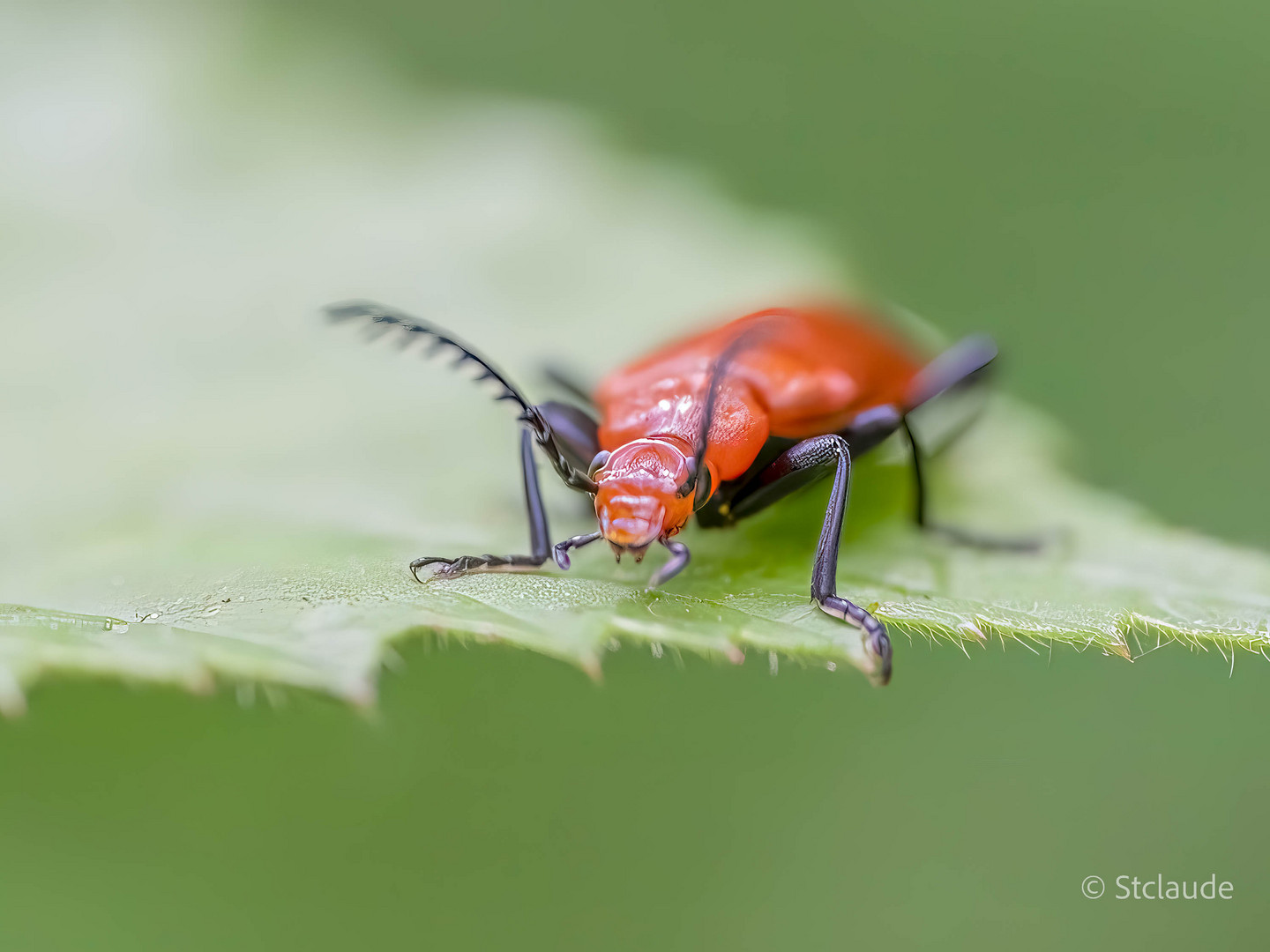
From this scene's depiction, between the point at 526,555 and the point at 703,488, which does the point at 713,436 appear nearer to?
the point at 703,488

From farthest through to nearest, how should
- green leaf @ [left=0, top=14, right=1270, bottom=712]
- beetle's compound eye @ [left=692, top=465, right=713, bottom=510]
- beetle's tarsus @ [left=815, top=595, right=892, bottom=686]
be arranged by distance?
beetle's compound eye @ [left=692, top=465, right=713, bottom=510], beetle's tarsus @ [left=815, top=595, right=892, bottom=686], green leaf @ [left=0, top=14, right=1270, bottom=712]

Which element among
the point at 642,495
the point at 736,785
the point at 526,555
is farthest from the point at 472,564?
the point at 736,785

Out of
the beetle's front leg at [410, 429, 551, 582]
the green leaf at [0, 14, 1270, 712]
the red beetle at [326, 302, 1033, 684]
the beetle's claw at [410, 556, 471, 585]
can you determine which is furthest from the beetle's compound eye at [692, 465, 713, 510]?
the beetle's claw at [410, 556, 471, 585]

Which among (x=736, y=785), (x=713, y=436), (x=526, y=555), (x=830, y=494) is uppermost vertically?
(x=713, y=436)

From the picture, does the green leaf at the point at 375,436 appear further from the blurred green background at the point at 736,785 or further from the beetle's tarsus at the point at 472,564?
the blurred green background at the point at 736,785

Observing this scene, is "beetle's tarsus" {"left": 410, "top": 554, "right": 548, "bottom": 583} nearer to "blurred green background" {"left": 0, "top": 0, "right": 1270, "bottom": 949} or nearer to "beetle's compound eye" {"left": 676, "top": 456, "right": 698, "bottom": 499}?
"blurred green background" {"left": 0, "top": 0, "right": 1270, "bottom": 949}

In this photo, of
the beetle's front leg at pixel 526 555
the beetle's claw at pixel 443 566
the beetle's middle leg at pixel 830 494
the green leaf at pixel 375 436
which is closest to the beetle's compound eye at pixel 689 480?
the green leaf at pixel 375 436

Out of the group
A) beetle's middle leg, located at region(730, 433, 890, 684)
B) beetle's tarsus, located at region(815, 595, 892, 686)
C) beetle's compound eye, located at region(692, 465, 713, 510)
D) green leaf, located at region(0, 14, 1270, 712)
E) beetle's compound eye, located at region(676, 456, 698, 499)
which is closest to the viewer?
green leaf, located at region(0, 14, 1270, 712)
